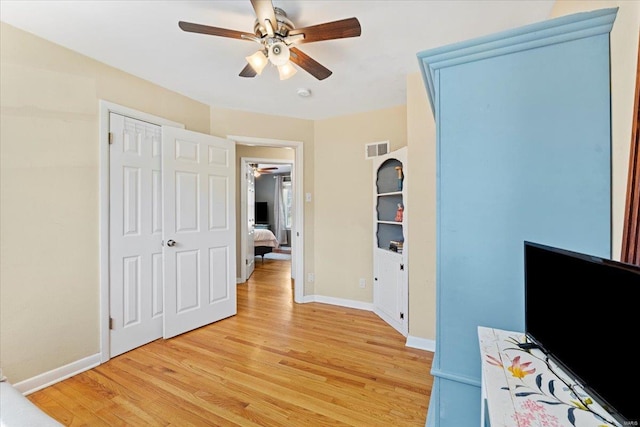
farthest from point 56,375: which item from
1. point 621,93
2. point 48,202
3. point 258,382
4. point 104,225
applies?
point 621,93

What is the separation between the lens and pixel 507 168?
3.54 feet

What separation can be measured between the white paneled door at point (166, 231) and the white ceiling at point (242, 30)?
576 mm

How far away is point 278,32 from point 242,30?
429 mm

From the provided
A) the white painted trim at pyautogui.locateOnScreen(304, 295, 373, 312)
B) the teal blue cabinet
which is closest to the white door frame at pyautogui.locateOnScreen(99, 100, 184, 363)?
the white painted trim at pyautogui.locateOnScreen(304, 295, 373, 312)

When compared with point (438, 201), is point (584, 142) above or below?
above

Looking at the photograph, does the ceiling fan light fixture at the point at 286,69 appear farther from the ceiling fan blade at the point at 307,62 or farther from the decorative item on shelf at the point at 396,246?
the decorative item on shelf at the point at 396,246

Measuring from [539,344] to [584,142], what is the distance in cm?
74

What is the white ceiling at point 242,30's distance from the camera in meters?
1.64

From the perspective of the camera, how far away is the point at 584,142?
0.98 metres

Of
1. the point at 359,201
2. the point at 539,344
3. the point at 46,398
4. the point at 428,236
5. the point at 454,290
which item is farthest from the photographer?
the point at 359,201

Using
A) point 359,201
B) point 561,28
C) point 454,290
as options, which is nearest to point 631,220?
point 454,290

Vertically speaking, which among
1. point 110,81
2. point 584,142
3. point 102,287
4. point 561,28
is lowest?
point 102,287

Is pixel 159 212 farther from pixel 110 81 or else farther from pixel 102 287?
pixel 110 81

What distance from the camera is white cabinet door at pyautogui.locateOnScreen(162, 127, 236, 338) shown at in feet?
8.82
